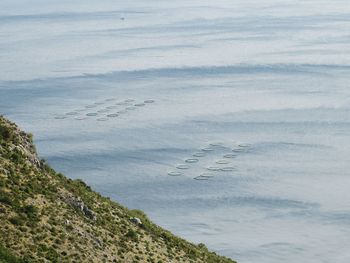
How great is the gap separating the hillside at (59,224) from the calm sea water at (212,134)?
35360 millimetres

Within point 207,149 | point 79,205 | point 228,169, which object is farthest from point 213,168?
point 79,205

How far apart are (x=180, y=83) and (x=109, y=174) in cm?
5920

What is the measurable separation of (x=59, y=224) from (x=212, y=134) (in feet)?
264

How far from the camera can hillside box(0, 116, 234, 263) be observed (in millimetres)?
24570

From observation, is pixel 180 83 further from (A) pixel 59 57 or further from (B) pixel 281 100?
(A) pixel 59 57

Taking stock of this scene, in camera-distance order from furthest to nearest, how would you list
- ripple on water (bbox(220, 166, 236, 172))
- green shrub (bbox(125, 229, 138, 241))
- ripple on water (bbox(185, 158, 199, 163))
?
ripple on water (bbox(185, 158, 199, 163)), ripple on water (bbox(220, 166, 236, 172)), green shrub (bbox(125, 229, 138, 241))

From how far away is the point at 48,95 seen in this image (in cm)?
13450

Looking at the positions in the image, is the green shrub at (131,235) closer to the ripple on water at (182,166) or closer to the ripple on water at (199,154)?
the ripple on water at (182,166)

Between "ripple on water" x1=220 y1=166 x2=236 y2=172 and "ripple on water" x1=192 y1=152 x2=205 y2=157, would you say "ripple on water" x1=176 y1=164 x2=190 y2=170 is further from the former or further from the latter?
"ripple on water" x1=192 y1=152 x2=205 y2=157

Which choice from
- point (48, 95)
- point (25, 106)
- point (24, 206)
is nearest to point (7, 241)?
point (24, 206)

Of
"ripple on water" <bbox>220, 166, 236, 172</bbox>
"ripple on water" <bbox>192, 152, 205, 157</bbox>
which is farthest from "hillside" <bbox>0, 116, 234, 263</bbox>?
"ripple on water" <bbox>192, 152, 205, 157</bbox>

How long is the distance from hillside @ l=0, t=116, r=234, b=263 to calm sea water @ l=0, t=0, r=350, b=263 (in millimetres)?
35360

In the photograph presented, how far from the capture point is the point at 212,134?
349 ft

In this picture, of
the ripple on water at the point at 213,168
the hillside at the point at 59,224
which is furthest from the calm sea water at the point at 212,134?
the hillside at the point at 59,224
